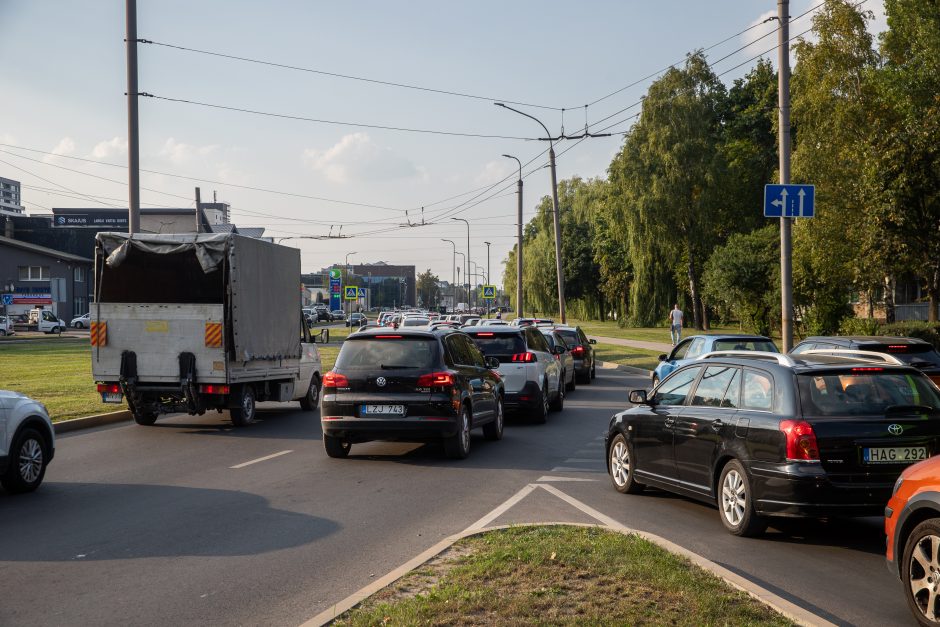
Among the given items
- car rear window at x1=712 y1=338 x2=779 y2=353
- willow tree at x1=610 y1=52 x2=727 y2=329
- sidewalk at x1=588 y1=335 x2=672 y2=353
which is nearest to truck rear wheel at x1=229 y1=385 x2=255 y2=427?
car rear window at x1=712 y1=338 x2=779 y2=353

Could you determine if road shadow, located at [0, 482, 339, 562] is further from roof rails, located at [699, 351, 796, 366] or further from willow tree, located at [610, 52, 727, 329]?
willow tree, located at [610, 52, 727, 329]

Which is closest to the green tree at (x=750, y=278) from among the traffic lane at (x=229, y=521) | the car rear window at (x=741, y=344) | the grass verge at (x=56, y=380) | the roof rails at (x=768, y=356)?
the car rear window at (x=741, y=344)

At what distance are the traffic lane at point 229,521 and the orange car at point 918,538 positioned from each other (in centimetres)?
338

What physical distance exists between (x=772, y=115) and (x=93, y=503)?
53847mm

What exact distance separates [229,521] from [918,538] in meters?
5.69

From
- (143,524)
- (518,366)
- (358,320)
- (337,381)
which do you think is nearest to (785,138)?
(518,366)

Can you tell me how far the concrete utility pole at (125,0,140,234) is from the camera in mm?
20375

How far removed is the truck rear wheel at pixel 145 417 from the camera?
671 inches

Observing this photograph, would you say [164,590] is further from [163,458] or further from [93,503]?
[163,458]

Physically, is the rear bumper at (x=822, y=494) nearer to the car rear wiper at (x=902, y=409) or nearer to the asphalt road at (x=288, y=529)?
the asphalt road at (x=288, y=529)

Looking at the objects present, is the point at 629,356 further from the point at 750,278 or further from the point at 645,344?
the point at 750,278

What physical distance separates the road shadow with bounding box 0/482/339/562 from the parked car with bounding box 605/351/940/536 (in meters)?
3.37

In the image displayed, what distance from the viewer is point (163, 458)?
13.1 metres

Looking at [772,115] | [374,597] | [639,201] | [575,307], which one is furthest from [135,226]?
[575,307]
